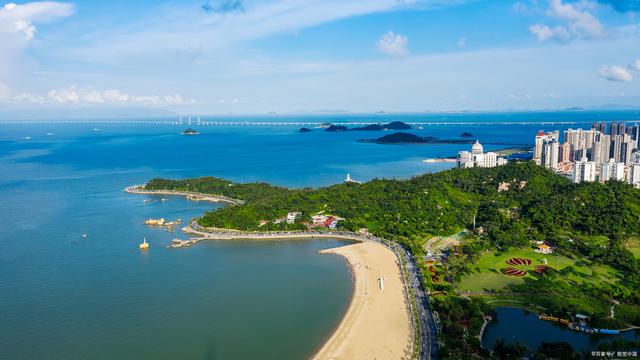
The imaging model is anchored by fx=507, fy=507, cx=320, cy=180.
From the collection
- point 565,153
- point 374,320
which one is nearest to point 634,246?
point 374,320

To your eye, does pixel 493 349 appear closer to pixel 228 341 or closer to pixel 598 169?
→ pixel 228 341

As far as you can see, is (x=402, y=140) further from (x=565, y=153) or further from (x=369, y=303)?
(x=369, y=303)

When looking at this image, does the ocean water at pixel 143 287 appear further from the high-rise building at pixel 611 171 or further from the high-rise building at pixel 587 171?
the high-rise building at pixel 611 171

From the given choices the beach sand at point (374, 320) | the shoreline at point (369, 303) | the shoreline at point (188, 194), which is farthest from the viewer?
the shoreline at point (188, 194)

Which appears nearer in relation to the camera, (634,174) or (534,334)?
(534,334)

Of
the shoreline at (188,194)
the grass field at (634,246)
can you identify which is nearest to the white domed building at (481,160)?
the grass field at (634,246)

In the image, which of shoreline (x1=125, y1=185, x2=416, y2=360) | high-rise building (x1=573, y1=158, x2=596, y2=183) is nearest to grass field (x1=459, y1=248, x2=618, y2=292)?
shoreline (x1=125, y1=185, x2=416, y2=360)
